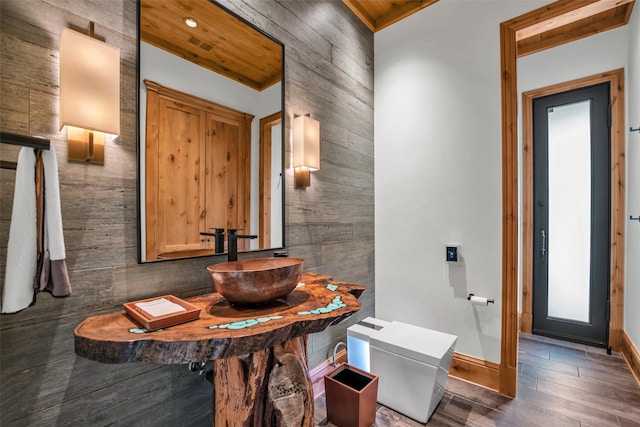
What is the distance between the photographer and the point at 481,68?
205cm

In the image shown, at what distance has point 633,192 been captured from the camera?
221 centimetres

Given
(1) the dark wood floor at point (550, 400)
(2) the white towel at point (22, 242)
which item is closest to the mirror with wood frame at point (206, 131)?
(2) the white towel at point (22, 242)

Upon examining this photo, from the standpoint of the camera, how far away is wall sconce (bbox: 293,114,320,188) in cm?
175

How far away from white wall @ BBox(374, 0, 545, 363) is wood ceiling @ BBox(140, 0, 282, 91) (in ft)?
4.05

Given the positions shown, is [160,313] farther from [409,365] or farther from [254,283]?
[409,365]

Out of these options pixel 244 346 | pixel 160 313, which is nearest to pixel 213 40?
pixel 160 313

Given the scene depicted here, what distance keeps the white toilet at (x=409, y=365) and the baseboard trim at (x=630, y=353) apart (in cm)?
152

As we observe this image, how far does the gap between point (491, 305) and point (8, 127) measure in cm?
261

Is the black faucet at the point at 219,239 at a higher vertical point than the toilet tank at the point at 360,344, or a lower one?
higher

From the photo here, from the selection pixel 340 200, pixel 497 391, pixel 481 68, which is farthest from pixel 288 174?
pixel 497 391

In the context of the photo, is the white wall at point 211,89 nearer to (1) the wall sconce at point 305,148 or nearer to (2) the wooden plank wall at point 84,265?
(2) the wooden plank wall at point 84,265

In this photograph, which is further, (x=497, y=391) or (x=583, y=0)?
(x=497, y=391)

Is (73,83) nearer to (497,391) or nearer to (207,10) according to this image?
(207,10)

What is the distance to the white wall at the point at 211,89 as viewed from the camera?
1.15 meters
